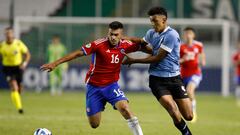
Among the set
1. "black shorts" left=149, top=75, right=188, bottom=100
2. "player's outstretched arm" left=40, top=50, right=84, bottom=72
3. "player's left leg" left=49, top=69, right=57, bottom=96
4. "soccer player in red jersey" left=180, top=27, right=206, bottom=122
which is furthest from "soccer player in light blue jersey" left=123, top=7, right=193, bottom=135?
"player's left leg" left=49, top=69, right=57, bottom=96

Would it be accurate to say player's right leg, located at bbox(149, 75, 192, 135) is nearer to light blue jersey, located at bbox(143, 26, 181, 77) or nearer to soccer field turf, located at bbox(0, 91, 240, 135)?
light blue jersey, located at bbox(143, 26, 181, 77)

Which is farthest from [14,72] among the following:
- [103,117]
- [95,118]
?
[95,118]

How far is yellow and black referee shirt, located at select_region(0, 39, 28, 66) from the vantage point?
24016 millimetres

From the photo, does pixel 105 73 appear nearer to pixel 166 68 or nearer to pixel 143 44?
pixel 143 44

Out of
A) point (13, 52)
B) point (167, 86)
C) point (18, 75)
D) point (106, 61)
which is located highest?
point (106, 61)

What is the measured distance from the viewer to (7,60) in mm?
24141

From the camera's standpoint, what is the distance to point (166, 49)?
47.1 ft

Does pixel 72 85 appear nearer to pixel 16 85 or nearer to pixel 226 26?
pixel 226 26

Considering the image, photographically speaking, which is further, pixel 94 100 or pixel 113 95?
pixel 94 100

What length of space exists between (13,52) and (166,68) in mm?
10275

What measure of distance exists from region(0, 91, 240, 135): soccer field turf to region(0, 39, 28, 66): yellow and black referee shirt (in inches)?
59.5

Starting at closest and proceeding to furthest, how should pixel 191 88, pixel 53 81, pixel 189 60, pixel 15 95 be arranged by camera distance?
1. pixel 191 88
2. pixel 189 60
3. pixel 15 95
4. pixel 53 81

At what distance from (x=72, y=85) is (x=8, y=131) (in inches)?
786

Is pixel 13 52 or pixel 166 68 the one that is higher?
pixel 166 68
